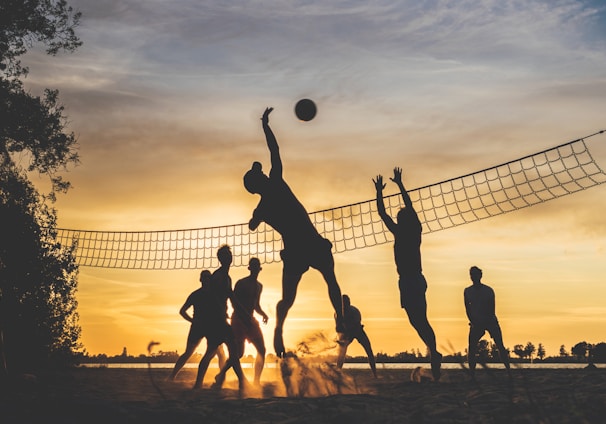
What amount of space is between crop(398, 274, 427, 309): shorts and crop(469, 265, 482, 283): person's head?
1.33 meters

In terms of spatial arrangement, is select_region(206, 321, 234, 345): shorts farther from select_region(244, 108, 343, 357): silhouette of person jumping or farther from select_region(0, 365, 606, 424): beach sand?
select_region(244, 108, 343, 357): silhouette of person jumping

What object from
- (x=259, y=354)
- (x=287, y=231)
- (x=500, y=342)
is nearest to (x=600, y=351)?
(x=500, y=342)

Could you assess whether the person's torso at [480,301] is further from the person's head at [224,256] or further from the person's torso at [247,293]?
the person's head at [224,256]

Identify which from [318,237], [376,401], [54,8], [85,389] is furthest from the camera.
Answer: [54,8]

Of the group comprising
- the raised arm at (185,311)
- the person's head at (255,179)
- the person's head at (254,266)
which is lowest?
the raised arm at (185,311)

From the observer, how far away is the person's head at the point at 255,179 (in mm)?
6645

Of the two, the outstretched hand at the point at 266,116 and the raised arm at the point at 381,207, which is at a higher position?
the outstretched hand at the point at 266,116

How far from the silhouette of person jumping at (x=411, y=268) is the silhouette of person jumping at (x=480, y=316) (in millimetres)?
979

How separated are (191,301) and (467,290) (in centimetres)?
362

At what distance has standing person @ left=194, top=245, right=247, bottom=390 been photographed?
7996mm

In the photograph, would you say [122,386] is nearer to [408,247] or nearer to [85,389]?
[85,389]

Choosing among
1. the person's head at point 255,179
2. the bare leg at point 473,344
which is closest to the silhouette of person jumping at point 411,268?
the bare leg at point 473,344

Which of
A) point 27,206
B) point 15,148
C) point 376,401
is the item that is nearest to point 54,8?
point 15,148

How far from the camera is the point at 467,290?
27.8ft
